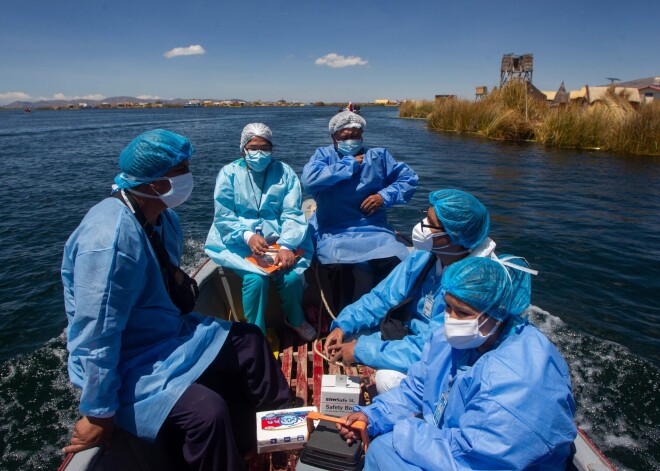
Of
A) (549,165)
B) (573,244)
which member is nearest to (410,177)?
(573,244)

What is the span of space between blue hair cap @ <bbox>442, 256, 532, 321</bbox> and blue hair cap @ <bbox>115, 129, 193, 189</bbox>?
1.57m

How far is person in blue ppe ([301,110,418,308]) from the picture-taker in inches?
154

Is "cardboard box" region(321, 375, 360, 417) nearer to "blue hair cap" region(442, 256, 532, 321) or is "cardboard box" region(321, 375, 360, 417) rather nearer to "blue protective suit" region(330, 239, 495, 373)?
"blue protective suit" region(330, 239, 495, 373)

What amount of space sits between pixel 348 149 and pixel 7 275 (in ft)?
26.2

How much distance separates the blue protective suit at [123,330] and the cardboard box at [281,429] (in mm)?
547

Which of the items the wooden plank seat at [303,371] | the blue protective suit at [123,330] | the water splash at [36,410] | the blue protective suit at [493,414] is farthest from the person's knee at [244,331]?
the water splash at [36,410]

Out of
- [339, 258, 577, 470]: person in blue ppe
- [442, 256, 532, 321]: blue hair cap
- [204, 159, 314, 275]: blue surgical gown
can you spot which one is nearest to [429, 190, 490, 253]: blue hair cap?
[339, 258, 577, 470]: person in blue ppe

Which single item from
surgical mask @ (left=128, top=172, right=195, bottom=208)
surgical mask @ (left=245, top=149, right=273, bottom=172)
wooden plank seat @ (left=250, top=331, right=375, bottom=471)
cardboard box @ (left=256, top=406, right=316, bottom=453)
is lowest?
wooden plank seat @ (left=250, top=331, right=375, bottom=471)

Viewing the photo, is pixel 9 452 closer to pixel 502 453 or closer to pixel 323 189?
pixel 323 189

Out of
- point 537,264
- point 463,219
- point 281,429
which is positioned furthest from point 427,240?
point 537,264

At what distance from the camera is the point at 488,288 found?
1.73 metres

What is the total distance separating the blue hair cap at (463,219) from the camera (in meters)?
2.37

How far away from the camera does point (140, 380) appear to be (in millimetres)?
1922

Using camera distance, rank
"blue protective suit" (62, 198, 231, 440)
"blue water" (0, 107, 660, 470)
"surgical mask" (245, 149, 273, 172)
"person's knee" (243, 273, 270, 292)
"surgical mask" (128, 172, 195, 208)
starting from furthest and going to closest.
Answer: "blue water" (0, 107, 660, 470) < "surgical mask" (245, 149, 273, 172) < "person's knee" (243, 273, 270, 292) < "surgical mask" (128, 172, 195, 208) < "blue protective suit" (62, 198, 231, 440)
